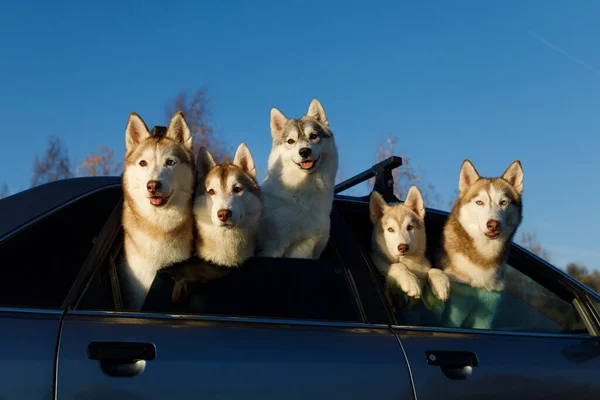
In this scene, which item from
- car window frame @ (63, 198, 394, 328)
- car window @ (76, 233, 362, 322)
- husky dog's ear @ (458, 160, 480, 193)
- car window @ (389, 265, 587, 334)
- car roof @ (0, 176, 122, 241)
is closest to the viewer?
car window frame @ (63, 198, 394, 328)

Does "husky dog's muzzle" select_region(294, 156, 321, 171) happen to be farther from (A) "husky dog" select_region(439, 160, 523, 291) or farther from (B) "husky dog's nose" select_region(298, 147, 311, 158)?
(A) "husky dog" select_region(439, 160, 523, 291)

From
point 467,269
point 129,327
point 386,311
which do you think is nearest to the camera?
point 129,327

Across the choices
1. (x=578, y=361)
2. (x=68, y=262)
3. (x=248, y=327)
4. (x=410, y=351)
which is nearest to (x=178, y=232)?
(x=68, y=262)

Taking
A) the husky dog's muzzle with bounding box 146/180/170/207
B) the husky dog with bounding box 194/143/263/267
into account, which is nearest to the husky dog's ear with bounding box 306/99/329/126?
the husky dog with bounding box 194/143/263/267

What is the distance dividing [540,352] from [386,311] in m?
0.88

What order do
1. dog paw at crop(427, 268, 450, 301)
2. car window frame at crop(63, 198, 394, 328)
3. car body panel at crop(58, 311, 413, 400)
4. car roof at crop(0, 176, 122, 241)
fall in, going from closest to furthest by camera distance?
car body panel at crop(58, 311, 413, 400) → car window frame at crop(63, 198, 394, 328) → car roof at crop(0, 176, 122, 241) → dog paw at crop(427, 268, 450, 301)

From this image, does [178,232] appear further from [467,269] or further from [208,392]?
[467,269]

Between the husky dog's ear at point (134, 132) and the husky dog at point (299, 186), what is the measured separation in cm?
100

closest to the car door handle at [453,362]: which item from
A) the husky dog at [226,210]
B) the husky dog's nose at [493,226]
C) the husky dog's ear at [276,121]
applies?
the husky dog at [226,210]

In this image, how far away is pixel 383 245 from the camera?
167 inches

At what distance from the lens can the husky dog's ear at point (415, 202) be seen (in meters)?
4.47

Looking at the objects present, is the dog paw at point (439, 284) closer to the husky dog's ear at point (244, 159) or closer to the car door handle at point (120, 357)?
the husky dog's ear at point (244, 159)

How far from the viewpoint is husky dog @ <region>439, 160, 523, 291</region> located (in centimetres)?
402

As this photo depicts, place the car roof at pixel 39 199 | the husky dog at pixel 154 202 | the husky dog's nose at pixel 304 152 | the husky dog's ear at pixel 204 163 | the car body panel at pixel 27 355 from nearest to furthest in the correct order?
1. the car body panel at pixel 27 355
2. the car roof at pixel 39 199
3. the husky dog at pixel 154 202
4. the husky dog's ear at pixel 204 163
5. the husky dog's nose at pixel 304 152
